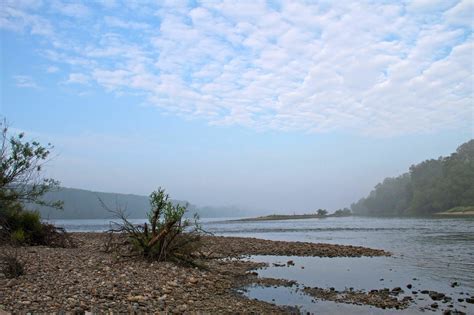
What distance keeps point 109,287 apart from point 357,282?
8956 mm

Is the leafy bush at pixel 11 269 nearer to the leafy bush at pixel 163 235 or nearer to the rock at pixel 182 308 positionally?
the rock at pixel 182 308

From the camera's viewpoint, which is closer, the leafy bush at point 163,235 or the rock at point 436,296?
the rock at point 436,296

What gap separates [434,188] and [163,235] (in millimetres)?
98786

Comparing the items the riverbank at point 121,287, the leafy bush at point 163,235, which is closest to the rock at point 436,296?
the riverbank at point 121,287

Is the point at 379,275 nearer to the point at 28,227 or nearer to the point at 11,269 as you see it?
the point at 11,269

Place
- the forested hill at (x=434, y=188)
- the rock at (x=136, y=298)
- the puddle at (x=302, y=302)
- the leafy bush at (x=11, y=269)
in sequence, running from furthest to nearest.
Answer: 1. the forested hill at (x=434, y=188)
2. the puddle at (x=302, y=302)
3. the leafy bush at (x=11, y=269)
4. the rock at (x=136, y=298)

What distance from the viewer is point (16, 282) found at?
376 inches

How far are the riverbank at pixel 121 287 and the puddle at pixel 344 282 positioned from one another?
99 cm

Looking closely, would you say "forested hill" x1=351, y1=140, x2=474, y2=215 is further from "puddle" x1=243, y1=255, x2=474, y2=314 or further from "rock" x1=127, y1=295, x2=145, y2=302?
"rock" x1=127, y1=295, x2=145, y2=302

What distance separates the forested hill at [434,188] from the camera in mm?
95125

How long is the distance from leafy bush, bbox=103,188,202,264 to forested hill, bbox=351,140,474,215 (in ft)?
301

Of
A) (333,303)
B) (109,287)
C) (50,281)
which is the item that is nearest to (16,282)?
(50,281)

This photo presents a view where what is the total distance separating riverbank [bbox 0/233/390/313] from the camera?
8344mm

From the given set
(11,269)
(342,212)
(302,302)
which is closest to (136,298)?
(11,269)
